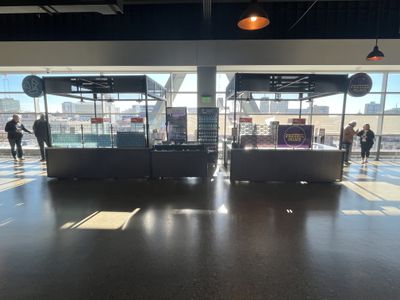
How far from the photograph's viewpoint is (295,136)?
5.65m

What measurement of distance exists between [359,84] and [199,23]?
4668 millimetres

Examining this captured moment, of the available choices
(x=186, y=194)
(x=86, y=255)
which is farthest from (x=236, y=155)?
(x=86, y=255)

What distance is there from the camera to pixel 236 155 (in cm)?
564

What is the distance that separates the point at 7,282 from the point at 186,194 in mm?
3121

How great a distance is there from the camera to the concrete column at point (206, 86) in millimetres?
8148

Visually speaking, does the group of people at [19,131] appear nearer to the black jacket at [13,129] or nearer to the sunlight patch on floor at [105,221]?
the black jacket at [13,129]

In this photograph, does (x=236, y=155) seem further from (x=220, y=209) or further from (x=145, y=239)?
(x=145, y=239)

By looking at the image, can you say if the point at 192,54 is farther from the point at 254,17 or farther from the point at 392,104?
the point at 392,104

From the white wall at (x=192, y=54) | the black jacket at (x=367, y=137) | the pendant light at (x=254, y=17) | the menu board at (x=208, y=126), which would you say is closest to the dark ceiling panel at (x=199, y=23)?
the white wall at (x=192, y=54)

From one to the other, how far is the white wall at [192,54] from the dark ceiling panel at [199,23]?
58.4 inches

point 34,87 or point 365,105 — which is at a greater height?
point 34,87

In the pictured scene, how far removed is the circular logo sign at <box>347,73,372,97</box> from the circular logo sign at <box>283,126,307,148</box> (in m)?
1.92

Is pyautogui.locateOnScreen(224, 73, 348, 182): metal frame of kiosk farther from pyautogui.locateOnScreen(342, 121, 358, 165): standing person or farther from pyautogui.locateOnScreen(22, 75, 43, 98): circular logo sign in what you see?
pyautogui.locateOnScreen(22, 75, 43, 98): circular logo sign

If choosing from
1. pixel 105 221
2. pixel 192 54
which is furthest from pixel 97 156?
pixel 192 54
